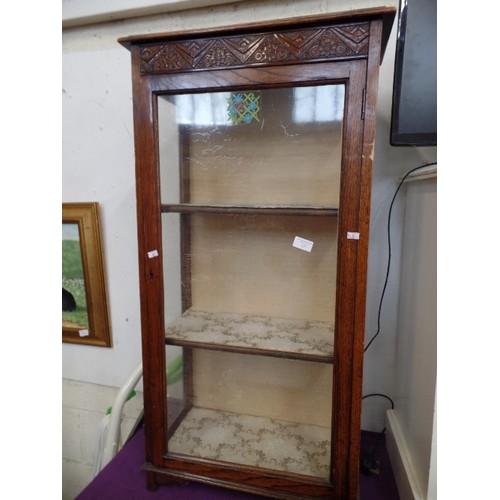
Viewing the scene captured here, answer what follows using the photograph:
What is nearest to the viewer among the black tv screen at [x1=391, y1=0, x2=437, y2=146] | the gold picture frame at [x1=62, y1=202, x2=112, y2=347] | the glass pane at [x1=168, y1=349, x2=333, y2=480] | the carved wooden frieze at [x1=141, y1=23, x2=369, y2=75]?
the carved wooden frieze at [x1=141, y1=23, x2=369, y2=75]

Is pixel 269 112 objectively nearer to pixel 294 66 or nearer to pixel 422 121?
pixel 294 66

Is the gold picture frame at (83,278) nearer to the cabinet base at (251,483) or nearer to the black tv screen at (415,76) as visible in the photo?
the cabinet base at (251,483)

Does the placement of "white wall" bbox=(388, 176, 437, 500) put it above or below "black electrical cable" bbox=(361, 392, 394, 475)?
above

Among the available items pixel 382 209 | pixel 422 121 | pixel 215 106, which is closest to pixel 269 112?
pixel 215 106

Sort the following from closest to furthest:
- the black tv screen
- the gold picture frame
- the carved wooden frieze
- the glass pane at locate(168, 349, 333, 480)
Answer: the carved wooden frieze < the black tv screen < the glass pane at locate(168, 349, 333, 480) < the gold picture frame

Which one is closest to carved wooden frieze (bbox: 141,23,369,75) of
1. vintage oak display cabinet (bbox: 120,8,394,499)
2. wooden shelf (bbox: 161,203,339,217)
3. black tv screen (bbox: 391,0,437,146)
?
vintage oak display cabinet (bbox: 120,8,394,499)

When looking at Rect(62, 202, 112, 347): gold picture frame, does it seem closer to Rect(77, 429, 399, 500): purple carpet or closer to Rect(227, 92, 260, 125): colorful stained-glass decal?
Rect(77, 429, 399, 500): purple carpet

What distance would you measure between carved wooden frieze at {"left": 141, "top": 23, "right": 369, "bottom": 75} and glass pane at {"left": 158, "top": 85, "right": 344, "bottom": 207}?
0.07 meters

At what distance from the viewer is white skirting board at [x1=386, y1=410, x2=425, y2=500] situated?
0.90 meters

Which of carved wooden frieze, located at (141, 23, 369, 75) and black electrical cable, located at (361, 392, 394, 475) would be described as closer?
carved wooden frieze, located at (141, 23, 369, 75)

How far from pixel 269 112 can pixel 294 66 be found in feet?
0.56

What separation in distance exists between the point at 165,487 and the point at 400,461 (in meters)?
0.70

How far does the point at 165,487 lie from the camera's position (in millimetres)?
1026

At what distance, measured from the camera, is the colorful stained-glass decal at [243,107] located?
2.99 feet
